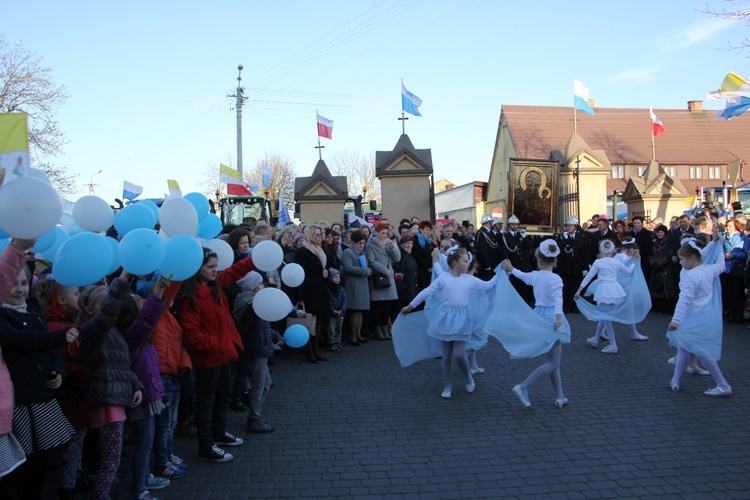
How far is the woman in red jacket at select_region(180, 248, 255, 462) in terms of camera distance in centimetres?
552

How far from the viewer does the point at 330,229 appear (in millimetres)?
11594

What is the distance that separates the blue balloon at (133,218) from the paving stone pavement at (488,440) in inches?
83.4

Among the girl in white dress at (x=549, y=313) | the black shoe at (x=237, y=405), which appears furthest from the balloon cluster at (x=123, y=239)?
the girl in white dress at (x=549, y=313)

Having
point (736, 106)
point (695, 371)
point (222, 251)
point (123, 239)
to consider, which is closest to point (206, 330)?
point (222, 251)

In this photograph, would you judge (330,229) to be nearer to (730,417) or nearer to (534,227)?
(730,417)

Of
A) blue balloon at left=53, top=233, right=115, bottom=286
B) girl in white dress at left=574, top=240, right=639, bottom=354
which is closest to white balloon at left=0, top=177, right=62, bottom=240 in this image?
blue balloon at left=53, top=233, right=115, bottom=286

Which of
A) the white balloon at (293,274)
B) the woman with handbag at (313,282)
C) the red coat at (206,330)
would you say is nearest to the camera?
the red coat at (206,330)

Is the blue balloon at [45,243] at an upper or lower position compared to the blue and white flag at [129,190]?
lower

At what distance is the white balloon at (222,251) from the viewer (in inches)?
231

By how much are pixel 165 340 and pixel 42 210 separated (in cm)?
192

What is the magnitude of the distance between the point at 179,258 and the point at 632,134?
5312 cm

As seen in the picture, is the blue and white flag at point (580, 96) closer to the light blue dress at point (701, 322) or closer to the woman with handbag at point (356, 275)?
the woman with handbag at point (356, 275)

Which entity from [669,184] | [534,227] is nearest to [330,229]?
[534,227]

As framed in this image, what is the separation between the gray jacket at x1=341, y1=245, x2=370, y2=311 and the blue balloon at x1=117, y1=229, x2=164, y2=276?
6843 millimetres
